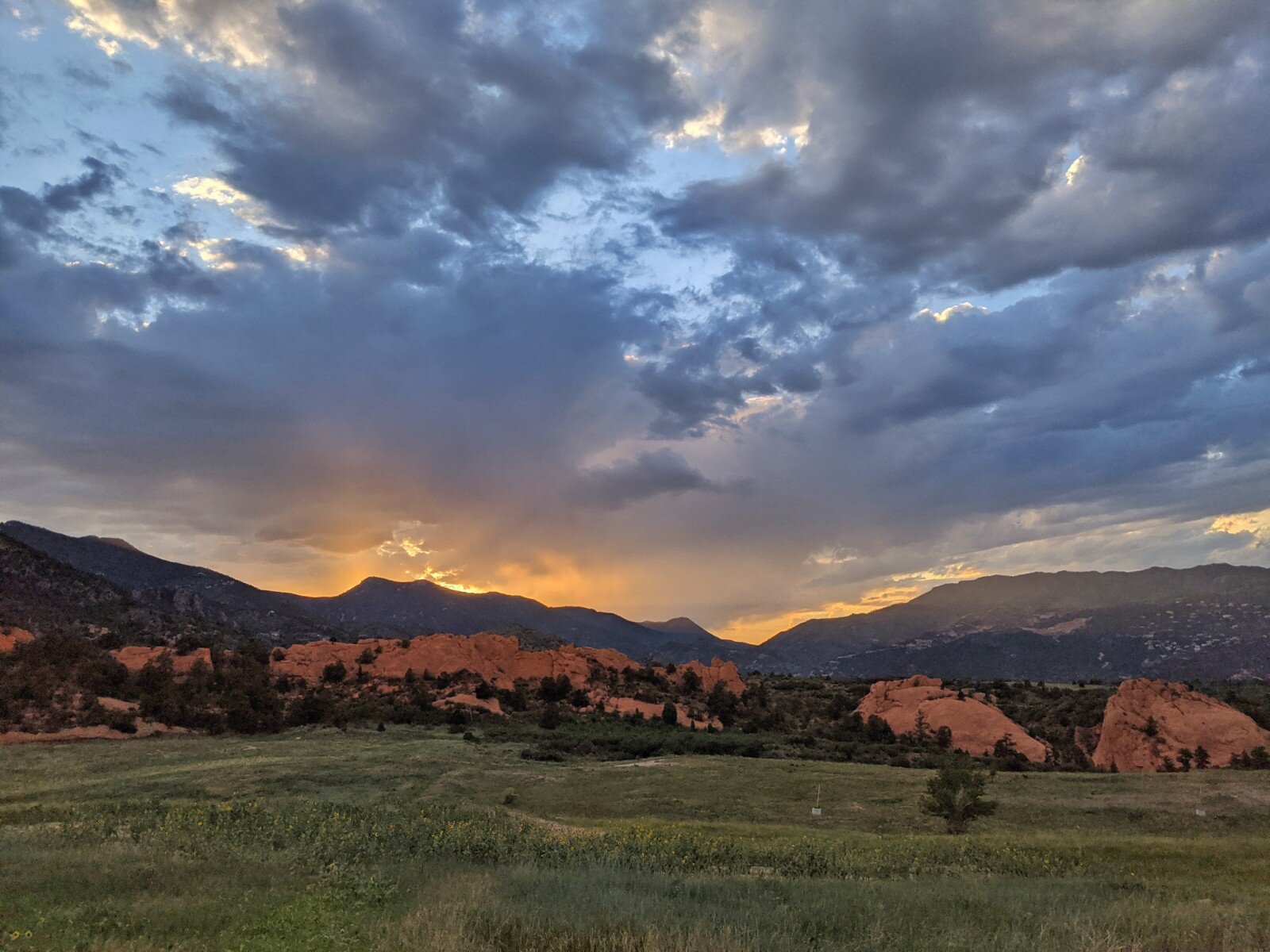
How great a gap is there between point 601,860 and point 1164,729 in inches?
2034

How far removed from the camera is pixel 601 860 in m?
15.4

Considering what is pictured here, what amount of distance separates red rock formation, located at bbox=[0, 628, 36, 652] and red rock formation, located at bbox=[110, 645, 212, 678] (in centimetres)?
702

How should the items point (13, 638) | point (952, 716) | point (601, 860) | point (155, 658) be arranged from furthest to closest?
1. point (155, 658)
2. point (13, 638)
3. point (952, 716)
4. point (601, 860)

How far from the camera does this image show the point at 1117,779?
33812mm

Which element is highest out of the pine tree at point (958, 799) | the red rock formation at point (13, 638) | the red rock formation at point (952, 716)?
the red rock formation at point (13, 638)

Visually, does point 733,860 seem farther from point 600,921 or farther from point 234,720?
point 234,720

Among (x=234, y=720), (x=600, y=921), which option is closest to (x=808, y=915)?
(x=600, y=921)

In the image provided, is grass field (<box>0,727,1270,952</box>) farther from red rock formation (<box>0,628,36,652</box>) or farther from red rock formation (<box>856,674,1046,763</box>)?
red rock formation (<box>0,628,36,652</box>)

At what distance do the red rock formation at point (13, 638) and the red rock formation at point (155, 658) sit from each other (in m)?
7.02

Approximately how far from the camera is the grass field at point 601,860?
951 cm

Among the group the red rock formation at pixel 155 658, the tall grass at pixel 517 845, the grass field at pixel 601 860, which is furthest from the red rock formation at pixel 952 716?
the red rock formation at pixel 155 658

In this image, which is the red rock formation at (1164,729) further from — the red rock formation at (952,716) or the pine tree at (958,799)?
the pine tree at (958,799)

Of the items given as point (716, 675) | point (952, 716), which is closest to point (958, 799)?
point (952, 716)

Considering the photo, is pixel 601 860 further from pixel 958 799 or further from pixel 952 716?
pixel 952 716
